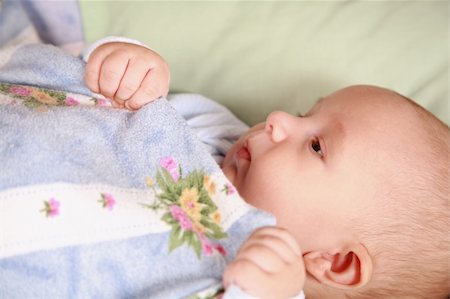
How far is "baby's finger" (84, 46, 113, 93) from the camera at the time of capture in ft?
2.66

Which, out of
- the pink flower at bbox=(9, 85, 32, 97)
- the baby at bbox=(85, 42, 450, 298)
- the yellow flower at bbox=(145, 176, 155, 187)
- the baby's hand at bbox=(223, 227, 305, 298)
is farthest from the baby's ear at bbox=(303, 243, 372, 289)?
the pink flower at bbox=(9, 85, 32, 97)

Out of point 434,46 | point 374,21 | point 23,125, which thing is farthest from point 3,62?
point 434,46

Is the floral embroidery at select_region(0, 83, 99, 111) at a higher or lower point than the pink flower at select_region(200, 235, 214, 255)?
higher

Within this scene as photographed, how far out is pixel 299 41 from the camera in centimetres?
108

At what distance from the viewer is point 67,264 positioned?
62 centimetres

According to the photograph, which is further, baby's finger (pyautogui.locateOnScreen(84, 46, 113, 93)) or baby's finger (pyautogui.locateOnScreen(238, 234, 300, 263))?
baby's finger (pyautogui.locateOnScreen(84, 46, 113, 93))

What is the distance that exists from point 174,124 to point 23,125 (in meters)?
0.21

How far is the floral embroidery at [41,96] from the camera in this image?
0.78 meters

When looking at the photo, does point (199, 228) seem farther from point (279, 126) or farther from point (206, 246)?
point (279, 126)

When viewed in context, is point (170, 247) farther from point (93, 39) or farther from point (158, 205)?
point (93, 39)

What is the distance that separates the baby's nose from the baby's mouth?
6 cm

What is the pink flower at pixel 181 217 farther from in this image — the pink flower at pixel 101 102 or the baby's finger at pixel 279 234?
the pink flower at pixel 101 102

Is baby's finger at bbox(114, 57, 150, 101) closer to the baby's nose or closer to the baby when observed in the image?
the baby

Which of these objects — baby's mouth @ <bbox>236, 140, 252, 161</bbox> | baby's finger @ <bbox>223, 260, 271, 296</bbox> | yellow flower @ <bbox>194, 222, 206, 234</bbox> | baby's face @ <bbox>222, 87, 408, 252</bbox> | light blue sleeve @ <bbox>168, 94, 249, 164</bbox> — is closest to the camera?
baby's finger @ <bbox>223, 260, 271, 296</bbox>
